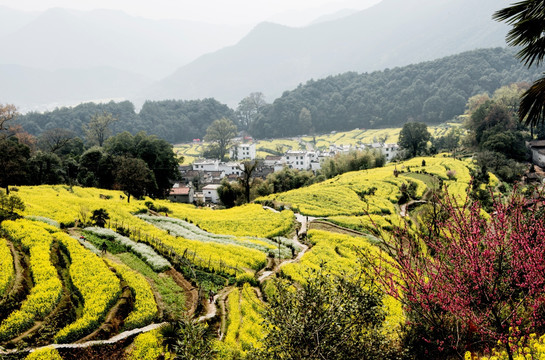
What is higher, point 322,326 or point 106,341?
point 322,326

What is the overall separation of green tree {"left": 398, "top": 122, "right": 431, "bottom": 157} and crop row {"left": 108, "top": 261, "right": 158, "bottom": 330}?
80.5 meters

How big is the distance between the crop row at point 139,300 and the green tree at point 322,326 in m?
8.19

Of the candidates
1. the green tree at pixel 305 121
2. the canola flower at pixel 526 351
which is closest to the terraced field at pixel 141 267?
the canola flower at pixel 526 351

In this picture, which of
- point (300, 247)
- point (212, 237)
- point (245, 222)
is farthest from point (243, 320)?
point (245, 222)

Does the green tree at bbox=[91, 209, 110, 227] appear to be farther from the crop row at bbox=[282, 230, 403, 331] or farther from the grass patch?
the crop row at bbox=[282, 230, 403, 331]

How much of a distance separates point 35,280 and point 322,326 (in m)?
15.6

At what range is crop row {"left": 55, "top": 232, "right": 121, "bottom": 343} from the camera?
1509cm

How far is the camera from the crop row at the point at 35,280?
48.5ft

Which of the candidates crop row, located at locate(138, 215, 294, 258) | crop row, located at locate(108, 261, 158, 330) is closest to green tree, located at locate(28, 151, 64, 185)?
crop row, located at locate(138, 215, 294, 258)

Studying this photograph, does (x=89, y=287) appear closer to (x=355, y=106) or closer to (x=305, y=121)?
(x=305, y=121)

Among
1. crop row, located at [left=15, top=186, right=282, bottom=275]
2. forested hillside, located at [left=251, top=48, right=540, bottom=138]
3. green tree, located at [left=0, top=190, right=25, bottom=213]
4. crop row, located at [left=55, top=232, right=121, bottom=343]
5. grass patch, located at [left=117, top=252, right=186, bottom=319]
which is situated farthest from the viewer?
forested hillside, located at [left=251, top=48, right=540, bottom=138]

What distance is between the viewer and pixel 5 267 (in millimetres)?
18266

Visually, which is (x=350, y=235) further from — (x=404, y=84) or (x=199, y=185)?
(x=404, y=84)

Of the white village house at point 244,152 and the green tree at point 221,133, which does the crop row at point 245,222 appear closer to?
the white village house at point 244,152
